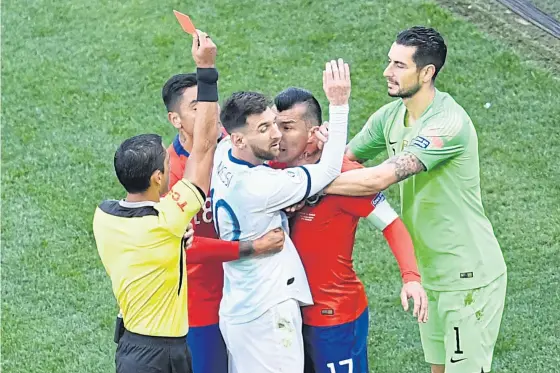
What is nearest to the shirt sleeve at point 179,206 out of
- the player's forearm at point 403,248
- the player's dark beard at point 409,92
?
the player's forearm at point 403,248

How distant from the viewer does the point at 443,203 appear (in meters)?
5.17

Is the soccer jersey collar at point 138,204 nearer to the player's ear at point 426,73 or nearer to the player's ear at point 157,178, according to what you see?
the player's ear at point 157,178

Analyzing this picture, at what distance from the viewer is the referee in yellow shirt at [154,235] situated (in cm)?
448

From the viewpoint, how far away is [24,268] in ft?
25.7

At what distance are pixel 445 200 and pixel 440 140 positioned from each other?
329 millimetres

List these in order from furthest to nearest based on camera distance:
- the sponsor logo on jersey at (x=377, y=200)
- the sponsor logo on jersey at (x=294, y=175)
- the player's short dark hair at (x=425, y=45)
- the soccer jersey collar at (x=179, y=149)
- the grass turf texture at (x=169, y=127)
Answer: the grass turf texture at (x=169, y=127) < the soccer jersey collar at (x=179, y=149) < the player's short dark hair at (x=425, y=45) < the sponsor logo on jersey at (x=377, y=200) < the sponsor logo on jersey at (x=294, y=175)

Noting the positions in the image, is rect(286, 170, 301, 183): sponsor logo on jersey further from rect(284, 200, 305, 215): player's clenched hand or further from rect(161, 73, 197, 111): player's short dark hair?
rect(161, 73, 197, 111): player's short dark hair

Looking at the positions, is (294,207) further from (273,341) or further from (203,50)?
(203,50)

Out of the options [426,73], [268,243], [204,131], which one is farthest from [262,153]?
[426,73]

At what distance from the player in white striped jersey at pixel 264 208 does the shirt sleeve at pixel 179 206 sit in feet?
0.83

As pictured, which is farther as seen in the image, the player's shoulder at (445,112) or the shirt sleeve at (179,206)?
the player's shoulder at (445,112)

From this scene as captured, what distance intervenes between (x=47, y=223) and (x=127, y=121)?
1.49m

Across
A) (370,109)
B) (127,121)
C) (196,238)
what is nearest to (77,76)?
(127,121)

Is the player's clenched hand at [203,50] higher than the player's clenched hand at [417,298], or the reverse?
the player's clenched hand at [203,50]
